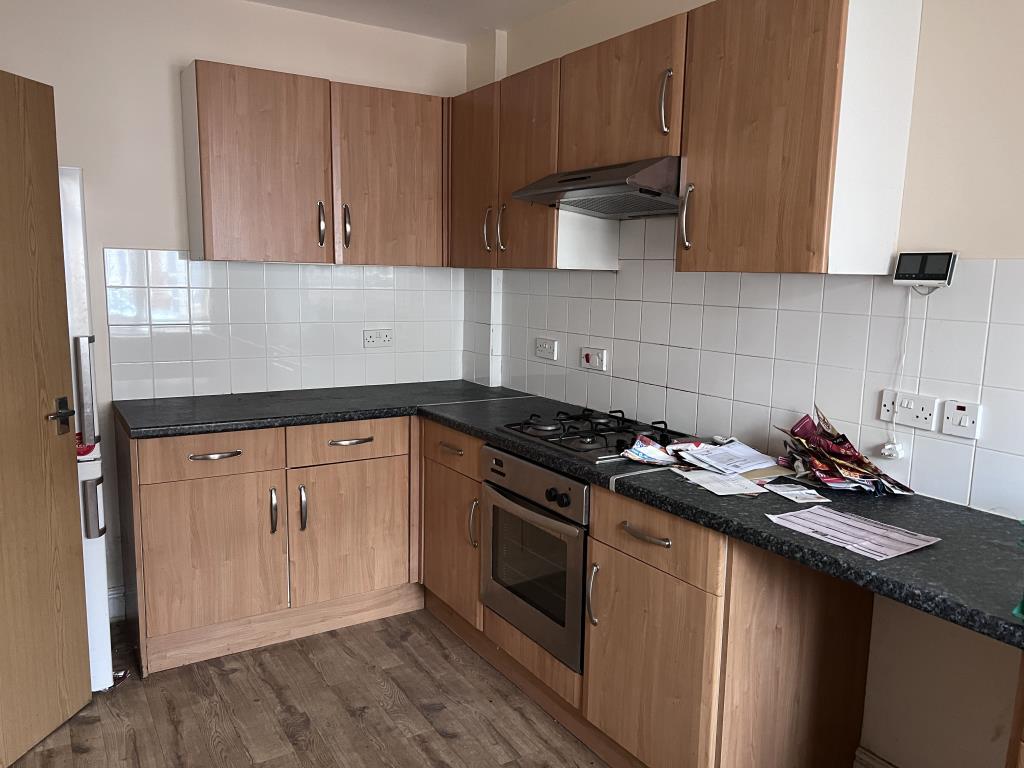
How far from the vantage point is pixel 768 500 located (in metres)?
1.88

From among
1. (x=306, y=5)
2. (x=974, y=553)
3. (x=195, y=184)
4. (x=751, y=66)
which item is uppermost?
(x=306, y=5)

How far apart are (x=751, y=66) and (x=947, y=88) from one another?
18.4 inches

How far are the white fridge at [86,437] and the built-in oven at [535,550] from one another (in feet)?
4.23

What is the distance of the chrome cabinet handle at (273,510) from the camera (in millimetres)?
2816

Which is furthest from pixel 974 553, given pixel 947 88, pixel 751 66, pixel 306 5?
pixel 306 5

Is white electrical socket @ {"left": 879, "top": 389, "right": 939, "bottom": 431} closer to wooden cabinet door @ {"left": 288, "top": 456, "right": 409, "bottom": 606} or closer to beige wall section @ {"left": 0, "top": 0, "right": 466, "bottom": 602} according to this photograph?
wooden cabinet door @ {"left": 288, "top": 456, "right": 409, "bottom": 606}

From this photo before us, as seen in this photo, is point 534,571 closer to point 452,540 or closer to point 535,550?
point 535,550

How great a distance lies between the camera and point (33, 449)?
87.4 inches

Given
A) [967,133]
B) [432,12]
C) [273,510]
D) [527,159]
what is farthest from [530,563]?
[432,12]

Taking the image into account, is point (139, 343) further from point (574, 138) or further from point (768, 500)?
point (768, 500)

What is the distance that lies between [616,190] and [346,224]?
1.25 meters

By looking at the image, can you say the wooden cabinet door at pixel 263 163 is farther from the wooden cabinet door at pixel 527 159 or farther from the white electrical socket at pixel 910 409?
the white electrical socket at pixel 910 409

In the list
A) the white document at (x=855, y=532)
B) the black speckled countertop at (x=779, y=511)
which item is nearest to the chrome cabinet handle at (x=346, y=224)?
the black speckled countertop at (x=779, y=511)

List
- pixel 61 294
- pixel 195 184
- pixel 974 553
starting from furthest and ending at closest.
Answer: pixel 195 184
pixel 61 294
pixel 974 553
